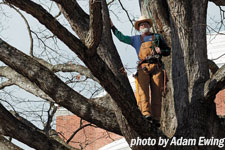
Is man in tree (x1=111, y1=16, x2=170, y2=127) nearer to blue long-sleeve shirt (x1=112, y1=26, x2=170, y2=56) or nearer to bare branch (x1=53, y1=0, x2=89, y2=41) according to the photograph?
blue long-sleeve shirt (x1=112, y1=26, x2=170, y2=56)

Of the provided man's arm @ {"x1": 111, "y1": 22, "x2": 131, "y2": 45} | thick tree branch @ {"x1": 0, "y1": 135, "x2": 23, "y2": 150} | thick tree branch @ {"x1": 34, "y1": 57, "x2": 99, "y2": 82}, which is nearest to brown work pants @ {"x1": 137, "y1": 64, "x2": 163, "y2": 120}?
man's arm @ {"x1": 111, "y1": 22, "x2": 131, "y2": 45}

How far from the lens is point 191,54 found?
5148mm

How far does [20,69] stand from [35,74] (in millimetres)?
171

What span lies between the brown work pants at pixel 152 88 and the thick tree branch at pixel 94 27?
1578 mm

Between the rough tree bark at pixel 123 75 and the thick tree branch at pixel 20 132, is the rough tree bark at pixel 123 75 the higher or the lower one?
the higher one

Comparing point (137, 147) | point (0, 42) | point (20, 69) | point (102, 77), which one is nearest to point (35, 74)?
point (20, 69)

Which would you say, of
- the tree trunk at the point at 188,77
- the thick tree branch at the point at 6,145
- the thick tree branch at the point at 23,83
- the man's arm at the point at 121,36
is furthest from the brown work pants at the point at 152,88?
the thick tree branch at the point at 6,145

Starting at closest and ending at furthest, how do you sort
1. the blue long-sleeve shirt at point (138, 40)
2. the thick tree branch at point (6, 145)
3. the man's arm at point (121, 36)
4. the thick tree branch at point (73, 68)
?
1. the thick tree branch at point (6, 145)
2. the blue long-sleeve shirt at point (138, 40)
3. the man's arm at point (121, 36)
4. the thick tree branch at point (73, 68)

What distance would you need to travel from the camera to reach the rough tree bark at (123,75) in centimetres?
392

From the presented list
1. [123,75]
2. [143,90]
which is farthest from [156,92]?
[123,75]

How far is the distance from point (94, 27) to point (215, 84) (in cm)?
165

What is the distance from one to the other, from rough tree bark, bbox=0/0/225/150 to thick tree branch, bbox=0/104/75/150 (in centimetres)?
1

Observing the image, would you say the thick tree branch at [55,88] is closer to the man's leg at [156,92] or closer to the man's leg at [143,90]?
the man's leg at [143,90]

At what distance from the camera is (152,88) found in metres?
5.34
